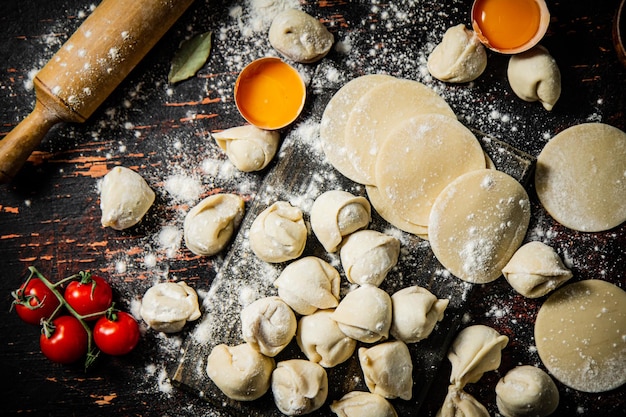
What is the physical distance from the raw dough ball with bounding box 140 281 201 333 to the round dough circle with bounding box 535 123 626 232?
145 cm

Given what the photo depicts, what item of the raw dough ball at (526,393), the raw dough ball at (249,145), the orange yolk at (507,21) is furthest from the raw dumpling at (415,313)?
the orange yolk at (507,21)

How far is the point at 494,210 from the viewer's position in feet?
6.66

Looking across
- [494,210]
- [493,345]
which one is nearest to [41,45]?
[494,210]

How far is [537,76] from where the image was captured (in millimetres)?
2061

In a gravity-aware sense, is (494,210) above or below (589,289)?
above

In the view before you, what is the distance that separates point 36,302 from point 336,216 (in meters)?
1.24

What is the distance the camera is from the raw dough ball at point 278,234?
1995 mm

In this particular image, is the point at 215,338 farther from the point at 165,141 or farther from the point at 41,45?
the point at 41,45

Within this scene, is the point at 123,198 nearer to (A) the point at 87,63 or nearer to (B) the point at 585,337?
(A) the point at 87,63

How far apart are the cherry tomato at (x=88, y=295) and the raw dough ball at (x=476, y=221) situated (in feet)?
4.27

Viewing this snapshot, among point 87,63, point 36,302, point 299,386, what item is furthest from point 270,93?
point 36,302

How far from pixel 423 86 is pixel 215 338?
128cm

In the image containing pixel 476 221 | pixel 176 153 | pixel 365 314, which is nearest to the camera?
pixel 365 314

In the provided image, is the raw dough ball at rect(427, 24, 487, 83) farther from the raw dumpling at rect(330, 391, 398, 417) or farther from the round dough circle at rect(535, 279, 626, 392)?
the raw dumpling at rect(330, 391, 398, 417)
